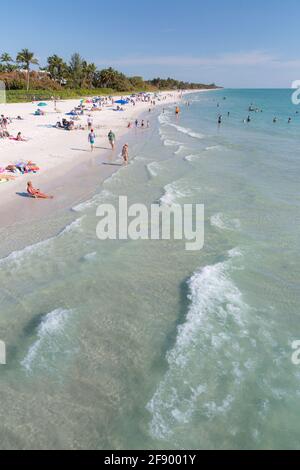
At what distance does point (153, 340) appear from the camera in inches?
287

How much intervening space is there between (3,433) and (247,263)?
25.0 ft

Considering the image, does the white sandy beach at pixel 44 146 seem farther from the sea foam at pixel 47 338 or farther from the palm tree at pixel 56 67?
the palm tree at pixel 56 67

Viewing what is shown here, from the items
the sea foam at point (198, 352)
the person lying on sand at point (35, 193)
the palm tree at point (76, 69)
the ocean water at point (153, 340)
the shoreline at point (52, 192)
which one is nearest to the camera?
the ocean water at point (153, 340)

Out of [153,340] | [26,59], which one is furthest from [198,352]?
[26,59]

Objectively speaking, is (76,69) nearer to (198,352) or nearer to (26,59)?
(26,59)

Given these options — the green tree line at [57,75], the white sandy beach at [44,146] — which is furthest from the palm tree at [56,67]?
the white sandy beach at [44,146]

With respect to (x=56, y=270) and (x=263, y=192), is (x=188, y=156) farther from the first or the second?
(x=56, y=270)

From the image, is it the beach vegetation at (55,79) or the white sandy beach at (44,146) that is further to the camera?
the beach vegetation at (55,79)

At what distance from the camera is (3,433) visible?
5289 millimetres

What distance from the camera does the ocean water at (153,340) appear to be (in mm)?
5531

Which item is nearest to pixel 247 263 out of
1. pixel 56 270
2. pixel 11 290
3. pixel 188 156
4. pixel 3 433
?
pixel 56 270

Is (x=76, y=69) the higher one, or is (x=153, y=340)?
(x=76, y=69)

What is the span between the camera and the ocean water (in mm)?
5531

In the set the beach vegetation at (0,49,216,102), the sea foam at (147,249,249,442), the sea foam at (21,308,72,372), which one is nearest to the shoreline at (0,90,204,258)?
the sea foam at (21,308,72,372)
